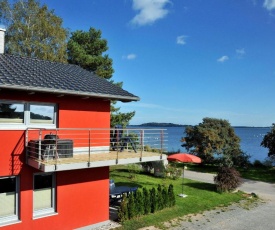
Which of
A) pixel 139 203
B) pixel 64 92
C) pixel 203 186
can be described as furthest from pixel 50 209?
pixel 203 186

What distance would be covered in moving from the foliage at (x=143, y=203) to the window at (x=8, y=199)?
186 inches

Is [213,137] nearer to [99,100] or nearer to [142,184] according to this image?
[142,184]

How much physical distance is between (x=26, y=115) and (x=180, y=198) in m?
11.3

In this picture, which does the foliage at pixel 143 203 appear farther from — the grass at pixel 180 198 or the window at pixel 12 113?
the window at pixel 12 113

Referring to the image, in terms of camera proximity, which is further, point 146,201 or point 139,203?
point 146,201

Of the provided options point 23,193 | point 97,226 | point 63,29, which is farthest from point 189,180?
point 63,29

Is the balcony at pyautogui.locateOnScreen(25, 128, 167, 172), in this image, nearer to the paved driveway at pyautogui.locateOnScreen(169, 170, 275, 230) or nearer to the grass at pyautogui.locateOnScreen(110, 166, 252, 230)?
the grass at pyautogui.locateOnScreen(110, 166, 252, 230)

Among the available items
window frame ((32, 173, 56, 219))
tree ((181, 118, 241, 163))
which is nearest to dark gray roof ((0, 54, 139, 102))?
window frame ((32, 173, 56, 219))

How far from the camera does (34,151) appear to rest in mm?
10359

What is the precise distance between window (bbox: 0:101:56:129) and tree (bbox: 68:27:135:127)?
54.7 feet

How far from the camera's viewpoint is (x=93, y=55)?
Answer: 29.8m

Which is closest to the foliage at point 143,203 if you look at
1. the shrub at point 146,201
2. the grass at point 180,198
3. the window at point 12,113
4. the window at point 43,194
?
the shrub at point 146,201

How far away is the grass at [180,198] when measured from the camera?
525 inches

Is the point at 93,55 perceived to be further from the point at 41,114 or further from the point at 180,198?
the point at 41,114
